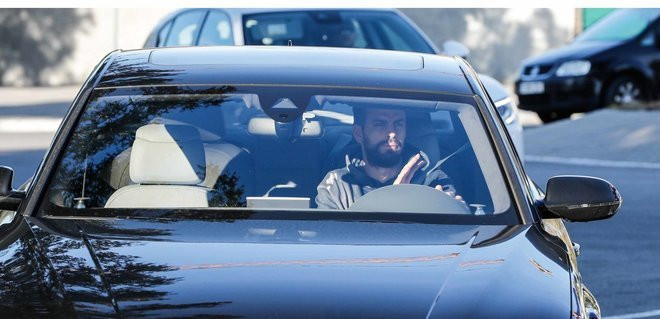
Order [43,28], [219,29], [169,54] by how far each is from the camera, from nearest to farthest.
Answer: [169,54] → [219,29] → [43,28]

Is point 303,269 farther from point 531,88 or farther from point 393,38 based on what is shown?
point 531,88

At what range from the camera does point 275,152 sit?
5.40 meters

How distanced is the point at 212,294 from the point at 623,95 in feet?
59.0

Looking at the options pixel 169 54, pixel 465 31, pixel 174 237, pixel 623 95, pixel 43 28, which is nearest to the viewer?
pixel 174 237

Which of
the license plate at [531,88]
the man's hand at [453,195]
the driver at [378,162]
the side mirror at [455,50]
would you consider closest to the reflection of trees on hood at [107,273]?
the driver at [378,162]

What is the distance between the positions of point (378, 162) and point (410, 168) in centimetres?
14

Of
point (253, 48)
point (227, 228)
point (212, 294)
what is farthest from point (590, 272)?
point (212, 294)

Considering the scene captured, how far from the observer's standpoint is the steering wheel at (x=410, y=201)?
5.01m

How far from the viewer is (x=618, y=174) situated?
612 inches

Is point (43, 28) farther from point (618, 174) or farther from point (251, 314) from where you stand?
point (251, 314)

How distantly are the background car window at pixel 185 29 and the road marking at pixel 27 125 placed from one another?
698 centimetres

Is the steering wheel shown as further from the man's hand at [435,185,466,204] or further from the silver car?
the silver car

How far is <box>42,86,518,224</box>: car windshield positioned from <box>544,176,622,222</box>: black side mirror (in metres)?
0.18

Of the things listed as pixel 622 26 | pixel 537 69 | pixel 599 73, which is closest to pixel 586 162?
pixel 599 73
